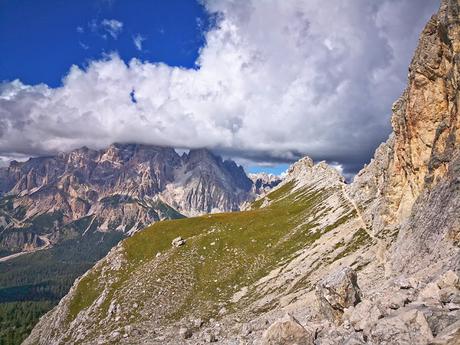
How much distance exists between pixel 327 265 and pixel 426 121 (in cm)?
2995

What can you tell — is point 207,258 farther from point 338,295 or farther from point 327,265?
point 338,295

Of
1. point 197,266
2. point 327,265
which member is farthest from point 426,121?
point 197,266

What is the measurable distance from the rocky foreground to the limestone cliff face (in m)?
0.20

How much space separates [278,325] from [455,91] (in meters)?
39.6

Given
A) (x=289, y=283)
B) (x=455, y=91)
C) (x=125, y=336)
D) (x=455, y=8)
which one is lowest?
(x=125, y=336)

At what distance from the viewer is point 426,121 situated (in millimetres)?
58469

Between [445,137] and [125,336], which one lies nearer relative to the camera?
[445,137]

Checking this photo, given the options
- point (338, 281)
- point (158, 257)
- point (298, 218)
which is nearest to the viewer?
point (338, 281)

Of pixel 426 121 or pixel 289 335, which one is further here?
pixel 426 121

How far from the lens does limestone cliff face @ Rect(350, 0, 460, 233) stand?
163 ft

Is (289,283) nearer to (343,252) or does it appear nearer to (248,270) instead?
(343,252)

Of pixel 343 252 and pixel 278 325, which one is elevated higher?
pixel 343 252

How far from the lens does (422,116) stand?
193 ft

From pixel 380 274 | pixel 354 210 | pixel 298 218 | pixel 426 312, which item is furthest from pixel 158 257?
pixel 426 312
